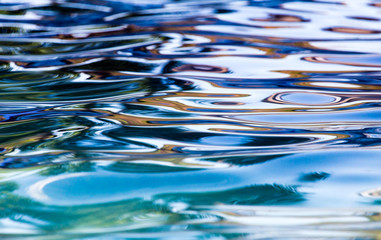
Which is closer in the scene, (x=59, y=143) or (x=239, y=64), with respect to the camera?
(x=59, y=143)

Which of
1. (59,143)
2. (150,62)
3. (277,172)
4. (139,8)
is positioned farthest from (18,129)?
(139,8)

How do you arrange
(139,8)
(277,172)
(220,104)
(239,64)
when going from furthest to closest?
(139,8) < (239,64) < (220,104) < (277,172)

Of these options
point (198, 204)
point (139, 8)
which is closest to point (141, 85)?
point (198, 204)

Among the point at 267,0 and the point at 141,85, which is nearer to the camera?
the point at 141,85

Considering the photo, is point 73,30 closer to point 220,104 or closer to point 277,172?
point 220,104

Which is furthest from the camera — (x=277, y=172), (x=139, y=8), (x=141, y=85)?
(x=139, y=8)

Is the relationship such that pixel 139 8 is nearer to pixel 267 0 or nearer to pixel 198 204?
pixel 267 0
